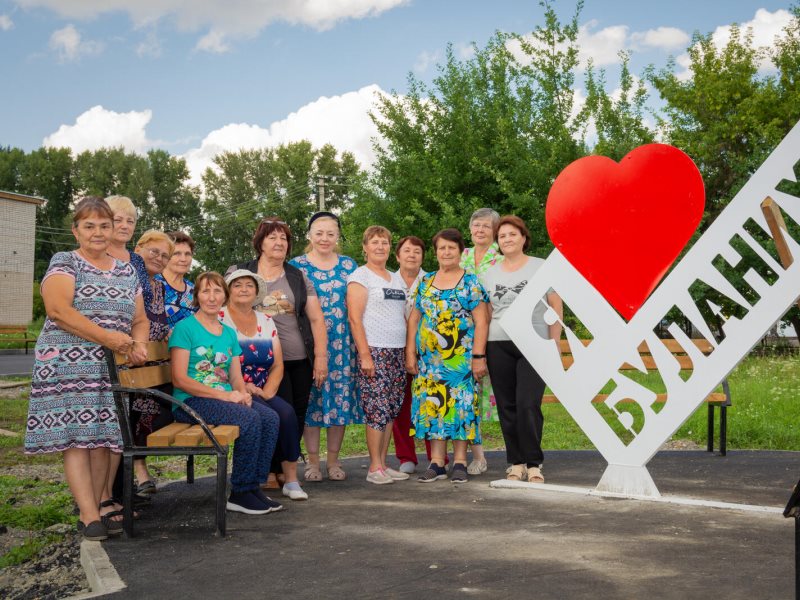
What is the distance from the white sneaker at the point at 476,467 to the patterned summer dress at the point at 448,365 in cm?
43

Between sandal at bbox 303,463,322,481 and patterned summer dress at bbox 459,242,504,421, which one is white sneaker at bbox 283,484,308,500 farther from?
patterned summer dress at bbox 459,242,504,421

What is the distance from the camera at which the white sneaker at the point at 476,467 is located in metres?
6.41

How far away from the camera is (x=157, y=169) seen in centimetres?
5662

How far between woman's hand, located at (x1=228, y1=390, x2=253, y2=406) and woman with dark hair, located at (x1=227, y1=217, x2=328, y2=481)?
0.70m

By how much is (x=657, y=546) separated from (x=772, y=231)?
2.07 meters

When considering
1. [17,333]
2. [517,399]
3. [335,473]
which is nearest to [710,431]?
[517,399]

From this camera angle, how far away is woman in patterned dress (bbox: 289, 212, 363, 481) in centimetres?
612

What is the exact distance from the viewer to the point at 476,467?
643 centimetres

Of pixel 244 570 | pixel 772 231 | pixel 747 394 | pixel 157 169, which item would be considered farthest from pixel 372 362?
pixel 157 169

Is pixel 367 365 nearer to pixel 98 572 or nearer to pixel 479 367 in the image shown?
pixel 479 367

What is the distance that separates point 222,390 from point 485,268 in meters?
2.37

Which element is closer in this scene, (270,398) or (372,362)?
(270,398)

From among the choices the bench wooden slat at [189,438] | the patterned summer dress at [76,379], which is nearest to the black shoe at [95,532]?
the patterned summer dress at [76,379]

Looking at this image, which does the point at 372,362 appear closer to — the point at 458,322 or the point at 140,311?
the point at 458,322
